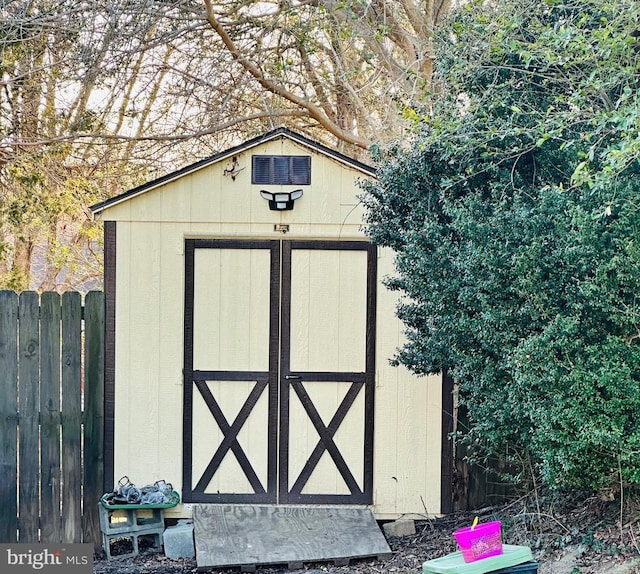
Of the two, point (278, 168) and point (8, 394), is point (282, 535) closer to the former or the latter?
point (8, 394)

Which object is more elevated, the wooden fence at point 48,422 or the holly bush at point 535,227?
the holly bush at point 535,227

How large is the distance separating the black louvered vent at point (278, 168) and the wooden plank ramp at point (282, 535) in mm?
2652

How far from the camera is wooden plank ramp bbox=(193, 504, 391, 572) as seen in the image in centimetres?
559

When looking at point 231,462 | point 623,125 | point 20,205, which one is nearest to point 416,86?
point 623,125

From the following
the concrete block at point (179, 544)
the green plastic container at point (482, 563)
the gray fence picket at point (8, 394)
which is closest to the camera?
the green plastic container at point (482, 563)

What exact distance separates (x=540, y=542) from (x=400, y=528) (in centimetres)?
141

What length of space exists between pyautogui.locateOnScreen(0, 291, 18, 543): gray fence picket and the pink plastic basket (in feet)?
12.8

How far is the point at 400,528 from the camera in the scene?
6398 millimetres

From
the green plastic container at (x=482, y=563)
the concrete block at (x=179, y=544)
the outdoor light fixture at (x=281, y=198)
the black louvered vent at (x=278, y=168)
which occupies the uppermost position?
the black louvered vent at (x=278, y=168)

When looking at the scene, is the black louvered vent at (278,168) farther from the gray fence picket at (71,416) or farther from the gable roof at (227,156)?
the gray fence picket at (71,416)

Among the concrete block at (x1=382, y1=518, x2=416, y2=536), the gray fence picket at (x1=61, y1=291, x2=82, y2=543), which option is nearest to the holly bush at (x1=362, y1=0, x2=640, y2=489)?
the concrete block at (x1=382, y1=518, x2=416, y2=536)

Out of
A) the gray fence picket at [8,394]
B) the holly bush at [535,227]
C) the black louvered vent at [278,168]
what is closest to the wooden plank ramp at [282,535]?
the holly bush at [535,227]

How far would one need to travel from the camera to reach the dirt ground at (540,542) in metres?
4.77

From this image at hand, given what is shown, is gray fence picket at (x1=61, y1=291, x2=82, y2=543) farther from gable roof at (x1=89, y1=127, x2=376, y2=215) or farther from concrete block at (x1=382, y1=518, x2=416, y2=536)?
concrete block at (x1=382, y1=518, x2=416, y2=536)
